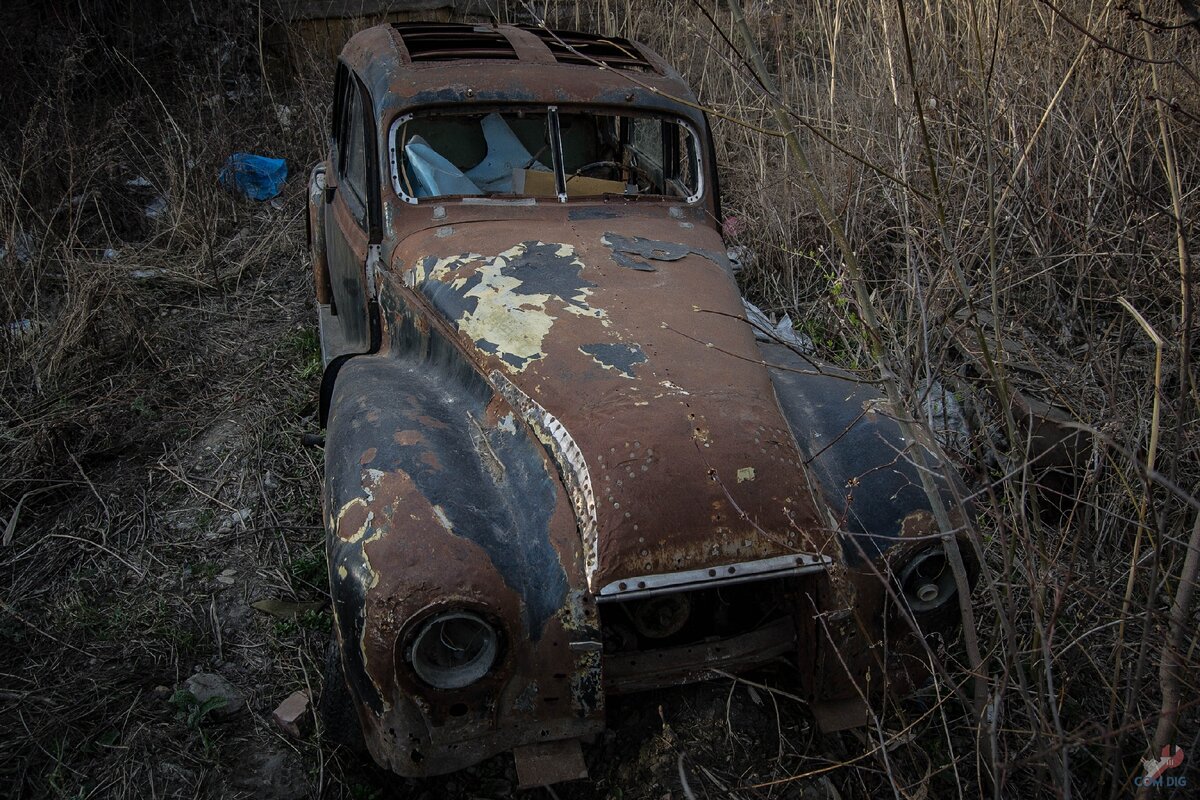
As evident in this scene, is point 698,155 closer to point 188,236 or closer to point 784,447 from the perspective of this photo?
point 784,447

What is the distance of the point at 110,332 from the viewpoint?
4.36 meters

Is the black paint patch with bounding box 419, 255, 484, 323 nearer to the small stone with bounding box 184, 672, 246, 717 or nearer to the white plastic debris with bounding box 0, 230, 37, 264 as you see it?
the small stone with bounding box 184, 672, 246, 717

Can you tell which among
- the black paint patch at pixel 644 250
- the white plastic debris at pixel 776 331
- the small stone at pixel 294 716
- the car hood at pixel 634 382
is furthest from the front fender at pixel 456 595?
the white plastic debris at pixel 776 331

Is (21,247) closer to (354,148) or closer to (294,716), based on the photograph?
(354,148)

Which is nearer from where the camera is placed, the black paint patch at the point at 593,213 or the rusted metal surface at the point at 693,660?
the rusted metal surface at the point at 693,660

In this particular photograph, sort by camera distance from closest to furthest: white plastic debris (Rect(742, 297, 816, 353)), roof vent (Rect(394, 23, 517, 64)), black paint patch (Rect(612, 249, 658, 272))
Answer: black paint patch (Rect(612, 249, 658, 272)), white plastic debris (Rect(742, 297, 816, 353)), roof vent (Rect(394, 23, 517, 64))

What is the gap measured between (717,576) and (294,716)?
4.17 ft

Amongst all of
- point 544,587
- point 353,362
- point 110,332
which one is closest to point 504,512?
point 544,587

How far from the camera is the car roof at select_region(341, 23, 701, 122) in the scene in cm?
307

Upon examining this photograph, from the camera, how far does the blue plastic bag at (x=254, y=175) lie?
598cm

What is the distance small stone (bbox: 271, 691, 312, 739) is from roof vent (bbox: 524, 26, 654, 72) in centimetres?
231

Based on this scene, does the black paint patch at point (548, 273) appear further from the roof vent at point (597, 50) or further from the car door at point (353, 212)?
the roof vent at point (597, 50)

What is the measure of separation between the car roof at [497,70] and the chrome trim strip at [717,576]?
161 centimetres

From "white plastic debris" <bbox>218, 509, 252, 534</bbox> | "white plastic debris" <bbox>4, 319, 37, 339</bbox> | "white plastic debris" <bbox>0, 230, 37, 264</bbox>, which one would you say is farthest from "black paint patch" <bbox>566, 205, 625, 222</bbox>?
"white plastic debris" <bbox>0, 230, 37, 264</bbox>
